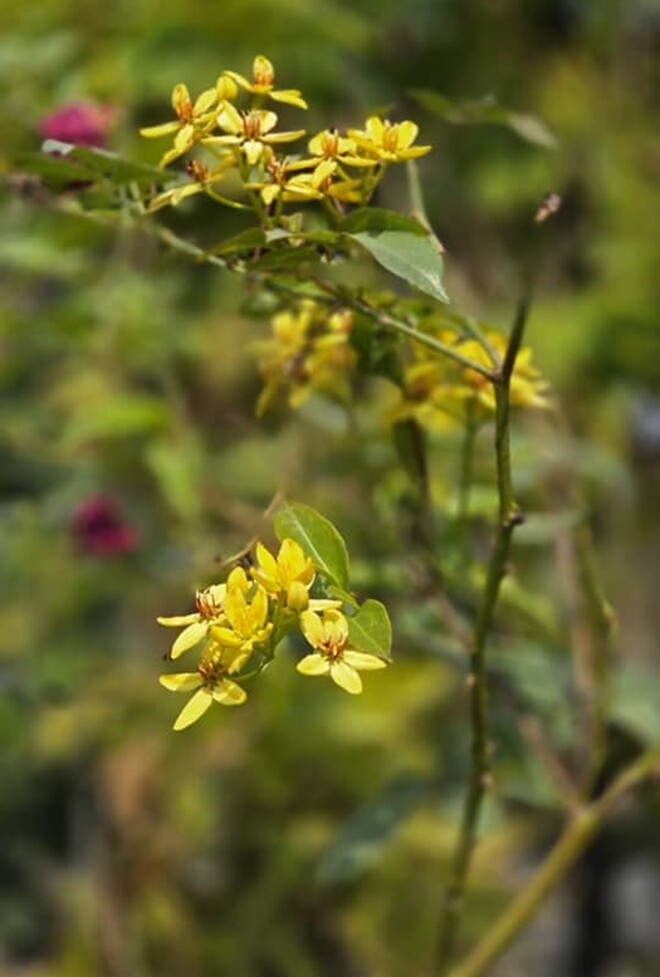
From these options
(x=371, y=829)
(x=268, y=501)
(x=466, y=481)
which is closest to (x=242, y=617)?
(x=466, y=481)

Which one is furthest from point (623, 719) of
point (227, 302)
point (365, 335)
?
point (227, 302)

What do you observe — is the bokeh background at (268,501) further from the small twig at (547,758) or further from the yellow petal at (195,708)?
the yellow petal at (195,708)

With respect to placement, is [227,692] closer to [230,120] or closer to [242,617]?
[242,617]

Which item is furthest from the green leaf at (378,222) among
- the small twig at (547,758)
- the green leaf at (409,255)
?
the small twig at (547,758)

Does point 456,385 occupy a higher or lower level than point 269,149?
lower

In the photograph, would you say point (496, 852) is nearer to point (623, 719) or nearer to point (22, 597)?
point (22, 597)

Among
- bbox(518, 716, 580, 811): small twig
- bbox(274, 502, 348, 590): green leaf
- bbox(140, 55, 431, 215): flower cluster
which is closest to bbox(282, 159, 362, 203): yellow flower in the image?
bbox(140, 55, 431, 215): flower cluster
